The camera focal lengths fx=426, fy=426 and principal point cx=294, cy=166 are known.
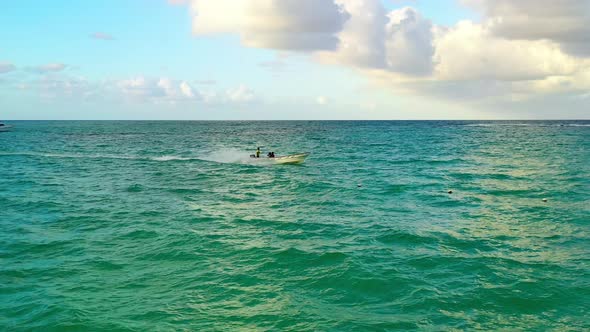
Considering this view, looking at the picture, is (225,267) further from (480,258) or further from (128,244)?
(480,258)

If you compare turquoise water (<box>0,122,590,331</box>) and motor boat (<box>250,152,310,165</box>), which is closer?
turquoise water (<box>0,122,590,331</box>)

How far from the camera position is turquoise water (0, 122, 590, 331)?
1517 centimetres

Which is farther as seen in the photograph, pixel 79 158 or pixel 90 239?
pixel 79 158

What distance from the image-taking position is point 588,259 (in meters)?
20.6

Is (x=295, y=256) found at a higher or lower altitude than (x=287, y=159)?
lower

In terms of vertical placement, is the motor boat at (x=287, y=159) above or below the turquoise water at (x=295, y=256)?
above

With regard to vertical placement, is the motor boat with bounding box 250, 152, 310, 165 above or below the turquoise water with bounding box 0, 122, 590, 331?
above

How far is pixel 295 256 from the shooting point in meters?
21.3

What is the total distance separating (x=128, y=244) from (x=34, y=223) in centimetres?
914

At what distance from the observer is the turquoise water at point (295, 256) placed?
1517 cm

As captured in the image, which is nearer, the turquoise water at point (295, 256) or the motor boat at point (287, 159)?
the turquoise water at point (295, 256)

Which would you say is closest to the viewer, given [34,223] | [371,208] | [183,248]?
[183,248]

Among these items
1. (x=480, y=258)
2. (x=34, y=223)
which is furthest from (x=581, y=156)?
(x=34, y=223)

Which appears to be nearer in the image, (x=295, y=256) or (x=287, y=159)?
(x=295, y=256)
